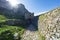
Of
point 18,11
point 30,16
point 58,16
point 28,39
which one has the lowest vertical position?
point 28,39

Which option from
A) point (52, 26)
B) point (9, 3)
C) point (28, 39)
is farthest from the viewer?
point (9, 3)

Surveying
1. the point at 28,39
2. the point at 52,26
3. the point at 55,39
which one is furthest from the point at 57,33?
the point at 28,39

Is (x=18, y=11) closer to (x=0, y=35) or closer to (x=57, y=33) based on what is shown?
(x=0, y=35)

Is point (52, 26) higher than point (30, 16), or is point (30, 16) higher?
point (30, 16)

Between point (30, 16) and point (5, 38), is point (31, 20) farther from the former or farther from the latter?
point (5, 38)

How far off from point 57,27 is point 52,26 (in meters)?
2.66

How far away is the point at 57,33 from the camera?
90.6ft

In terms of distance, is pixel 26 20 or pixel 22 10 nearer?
pixel 26 20

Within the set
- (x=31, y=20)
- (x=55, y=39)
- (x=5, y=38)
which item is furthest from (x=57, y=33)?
(x=31, y=20)

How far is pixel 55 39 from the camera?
28.1 meters

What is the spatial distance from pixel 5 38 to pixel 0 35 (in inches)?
112

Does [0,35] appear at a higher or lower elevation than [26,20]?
lower

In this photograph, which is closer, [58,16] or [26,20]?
[58,16]

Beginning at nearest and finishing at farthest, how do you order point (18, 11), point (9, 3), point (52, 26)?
point (52, 26) < point (18, 11) < point (9, 3)
